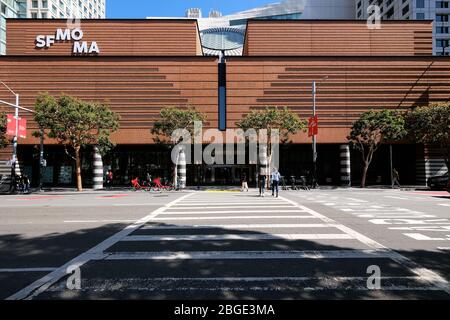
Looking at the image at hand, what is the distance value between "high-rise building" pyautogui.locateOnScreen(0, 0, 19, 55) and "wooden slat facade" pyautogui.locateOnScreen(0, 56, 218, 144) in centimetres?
2936

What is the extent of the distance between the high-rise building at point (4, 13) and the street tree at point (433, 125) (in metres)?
61.8

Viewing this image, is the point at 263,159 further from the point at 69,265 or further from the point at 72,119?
the point at 69,265

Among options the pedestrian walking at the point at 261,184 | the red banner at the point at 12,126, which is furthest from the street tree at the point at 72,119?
the pedestrian walking at the point at 261,184

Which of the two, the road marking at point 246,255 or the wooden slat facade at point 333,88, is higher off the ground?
the wooden slat facade at point 333,88

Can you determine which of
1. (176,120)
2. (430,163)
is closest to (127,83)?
(176,120)

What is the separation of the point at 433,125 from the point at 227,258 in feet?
97.0

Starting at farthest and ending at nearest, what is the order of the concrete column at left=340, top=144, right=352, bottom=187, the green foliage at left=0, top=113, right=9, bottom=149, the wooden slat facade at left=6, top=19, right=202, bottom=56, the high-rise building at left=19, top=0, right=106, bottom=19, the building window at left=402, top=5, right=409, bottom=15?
the building window at left=402, top=5, right=409, bottom=15, the high-rise building at left=19, top=0, right=106, bottom=19, the wooden slat facade at left=6, top=19, right=202, bottom=56, the concrete column at left=340, top=144, right=352, bottom=187, the green foliage at left=0, top=113, right=9, bottom=149

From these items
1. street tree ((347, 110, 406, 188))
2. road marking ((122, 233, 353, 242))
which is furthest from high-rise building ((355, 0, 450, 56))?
road marking ((122, 233, 353, 242))

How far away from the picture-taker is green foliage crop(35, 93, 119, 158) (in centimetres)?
2594

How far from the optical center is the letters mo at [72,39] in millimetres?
36375

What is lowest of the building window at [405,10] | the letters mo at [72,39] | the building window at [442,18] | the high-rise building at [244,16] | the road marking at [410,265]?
the road marking at [410,265]

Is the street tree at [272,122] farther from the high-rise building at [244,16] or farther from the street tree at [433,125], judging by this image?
the high-rise building at [244,16]

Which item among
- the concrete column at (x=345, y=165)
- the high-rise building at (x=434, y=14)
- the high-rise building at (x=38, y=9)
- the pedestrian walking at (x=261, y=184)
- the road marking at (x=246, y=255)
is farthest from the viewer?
the high-rise building at (x=434, y=14)

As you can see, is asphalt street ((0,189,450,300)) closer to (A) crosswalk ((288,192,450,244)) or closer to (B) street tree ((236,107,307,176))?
(A) crosswalk ((288,192,450,244))
